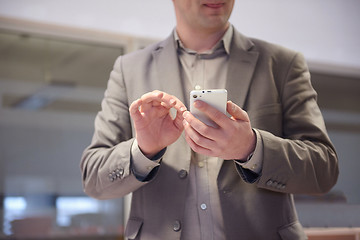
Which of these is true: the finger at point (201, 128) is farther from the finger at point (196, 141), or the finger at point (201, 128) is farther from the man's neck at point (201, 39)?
the man's neck at point (201, 39)

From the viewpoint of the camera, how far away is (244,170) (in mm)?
1284

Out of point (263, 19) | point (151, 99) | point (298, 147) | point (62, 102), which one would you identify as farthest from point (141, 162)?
point (263, 19)

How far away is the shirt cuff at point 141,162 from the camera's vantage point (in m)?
1.31

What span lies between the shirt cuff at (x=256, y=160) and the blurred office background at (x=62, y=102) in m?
1.54

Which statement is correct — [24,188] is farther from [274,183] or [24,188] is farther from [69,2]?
[274,183]

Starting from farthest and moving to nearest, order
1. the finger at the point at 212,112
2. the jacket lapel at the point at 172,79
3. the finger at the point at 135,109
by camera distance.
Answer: the jacket lapel at the point at 172,79 → the finger at the point at 135,109 → the finger at the point at 212,112

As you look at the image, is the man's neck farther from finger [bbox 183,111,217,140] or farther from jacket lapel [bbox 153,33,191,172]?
finger [bbox 183,111,217,140]

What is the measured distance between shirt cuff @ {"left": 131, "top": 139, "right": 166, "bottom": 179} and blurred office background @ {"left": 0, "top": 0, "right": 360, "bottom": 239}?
1.62m

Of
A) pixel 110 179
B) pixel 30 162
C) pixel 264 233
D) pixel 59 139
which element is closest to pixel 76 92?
pixel 59 139

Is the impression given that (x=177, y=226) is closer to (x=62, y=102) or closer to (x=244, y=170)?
(x=244, y=170)

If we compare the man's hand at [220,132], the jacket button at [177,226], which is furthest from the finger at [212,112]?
the jacket button at [177,226]

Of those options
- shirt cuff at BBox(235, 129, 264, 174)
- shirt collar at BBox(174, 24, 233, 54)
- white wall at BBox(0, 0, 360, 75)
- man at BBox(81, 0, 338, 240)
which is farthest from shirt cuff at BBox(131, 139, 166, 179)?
white wall at BBox(0, 0, 360, 75)

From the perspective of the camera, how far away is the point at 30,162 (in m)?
2.95

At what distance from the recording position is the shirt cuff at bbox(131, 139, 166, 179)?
1.31m
